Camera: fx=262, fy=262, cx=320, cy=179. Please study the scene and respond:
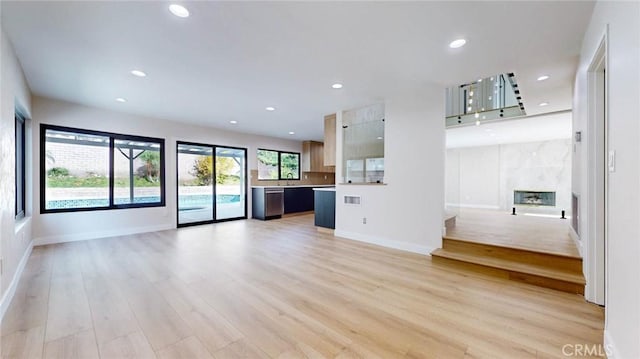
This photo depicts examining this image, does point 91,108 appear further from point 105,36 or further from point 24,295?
point 24,295

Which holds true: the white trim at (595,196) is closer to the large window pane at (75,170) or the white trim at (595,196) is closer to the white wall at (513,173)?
the white wall at (513,173)

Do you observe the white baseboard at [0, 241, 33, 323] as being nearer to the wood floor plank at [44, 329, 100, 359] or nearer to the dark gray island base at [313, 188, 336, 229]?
the wood floor plank at [44, 329, 100, 359]

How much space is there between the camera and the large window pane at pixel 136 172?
5.29 meters

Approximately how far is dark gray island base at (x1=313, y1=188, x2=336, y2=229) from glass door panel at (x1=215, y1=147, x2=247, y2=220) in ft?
8.84

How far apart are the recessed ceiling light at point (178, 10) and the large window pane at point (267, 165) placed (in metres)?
5.80

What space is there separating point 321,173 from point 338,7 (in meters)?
7.63

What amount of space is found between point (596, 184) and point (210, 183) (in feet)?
22.5

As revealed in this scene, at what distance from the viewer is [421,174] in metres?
4.00

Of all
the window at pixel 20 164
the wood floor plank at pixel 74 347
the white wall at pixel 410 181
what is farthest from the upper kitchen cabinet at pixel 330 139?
the window at pixel 20 164

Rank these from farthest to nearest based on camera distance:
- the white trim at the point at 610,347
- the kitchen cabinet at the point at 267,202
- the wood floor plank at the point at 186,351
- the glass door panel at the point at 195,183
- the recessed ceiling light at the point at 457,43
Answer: the kitchen cabinet at the point at 267,202 → the glass door panel at the point at 195,183 → the recessed ceiling light at the point at 457,43 → the wood floor plank at the point at 186,351 → the white trim at the point at 610,347

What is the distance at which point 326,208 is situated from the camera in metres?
5.58

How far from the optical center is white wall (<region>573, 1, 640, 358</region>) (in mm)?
1309

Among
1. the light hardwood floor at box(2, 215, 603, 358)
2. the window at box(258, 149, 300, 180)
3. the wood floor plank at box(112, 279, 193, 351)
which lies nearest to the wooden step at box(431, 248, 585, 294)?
the light hardwood floor at box(2, 215, 603, 358)

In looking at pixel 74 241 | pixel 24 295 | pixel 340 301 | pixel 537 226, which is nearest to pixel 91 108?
pixel 74 241
